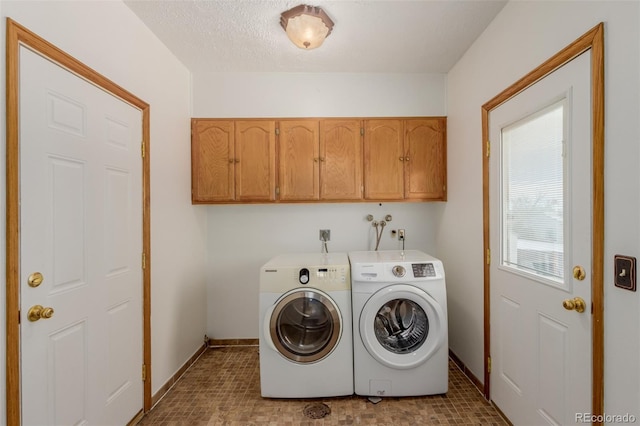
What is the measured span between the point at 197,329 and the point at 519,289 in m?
2.55

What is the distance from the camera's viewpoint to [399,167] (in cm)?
254

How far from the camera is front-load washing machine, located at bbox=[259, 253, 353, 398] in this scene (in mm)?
1937

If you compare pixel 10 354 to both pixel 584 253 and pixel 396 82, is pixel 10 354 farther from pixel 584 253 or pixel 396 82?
pixel 396 82

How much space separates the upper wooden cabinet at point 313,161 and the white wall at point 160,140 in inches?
9.3

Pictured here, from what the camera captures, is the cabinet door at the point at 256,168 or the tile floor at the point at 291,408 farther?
the cabinet door at the point at 256,168

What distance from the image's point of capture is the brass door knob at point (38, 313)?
1.13m

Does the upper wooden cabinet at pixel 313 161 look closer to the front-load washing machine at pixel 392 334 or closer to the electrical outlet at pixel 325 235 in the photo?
the electrical outlet at pixel 325 235

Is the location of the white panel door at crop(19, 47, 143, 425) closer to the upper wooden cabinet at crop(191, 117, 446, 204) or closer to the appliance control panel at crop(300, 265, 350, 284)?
the upper wooden cabinet at crop(191, 117, 446, 204)

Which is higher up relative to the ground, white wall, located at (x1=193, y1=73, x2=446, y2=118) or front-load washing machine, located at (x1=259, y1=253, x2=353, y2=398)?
white wall, located at (x1=193, y1=73, x2=446, y2=118)

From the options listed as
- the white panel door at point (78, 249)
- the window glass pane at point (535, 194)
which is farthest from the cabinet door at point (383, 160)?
the white panel door at point (78, 249)

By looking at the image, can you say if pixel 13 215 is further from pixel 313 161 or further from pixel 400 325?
pixel 400 325

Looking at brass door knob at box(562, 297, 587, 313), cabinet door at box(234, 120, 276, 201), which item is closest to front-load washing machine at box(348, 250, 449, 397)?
brass door knob at box(562, 297, 587, 313)

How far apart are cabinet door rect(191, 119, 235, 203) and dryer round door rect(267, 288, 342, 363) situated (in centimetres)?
112

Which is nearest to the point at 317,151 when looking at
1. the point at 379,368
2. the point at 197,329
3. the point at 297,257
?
the point at 297,257
